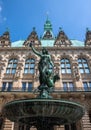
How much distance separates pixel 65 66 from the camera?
70.7 feet

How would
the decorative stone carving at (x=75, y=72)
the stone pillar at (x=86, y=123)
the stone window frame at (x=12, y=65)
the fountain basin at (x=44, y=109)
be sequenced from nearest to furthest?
the fountain basin at (x=44, y=109), the stone pillar at (x=86, y=123), the decorative stone carving at (x=75, y=72), the stone window frame at (x=12, y=65)

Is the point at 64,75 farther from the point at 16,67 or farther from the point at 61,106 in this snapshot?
the point at 61,106

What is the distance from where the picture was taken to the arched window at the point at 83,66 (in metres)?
21.0

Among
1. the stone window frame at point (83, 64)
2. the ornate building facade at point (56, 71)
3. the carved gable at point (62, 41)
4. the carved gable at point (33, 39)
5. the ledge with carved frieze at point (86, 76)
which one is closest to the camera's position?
the ornate building facade at point (56, 71)

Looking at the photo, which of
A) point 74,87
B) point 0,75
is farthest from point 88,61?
point 0,75

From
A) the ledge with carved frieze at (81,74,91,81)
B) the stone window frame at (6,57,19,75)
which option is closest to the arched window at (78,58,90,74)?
the ledge with carved frieze at (81,74,91,81)

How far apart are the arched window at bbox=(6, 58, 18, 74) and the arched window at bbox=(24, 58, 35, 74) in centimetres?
152

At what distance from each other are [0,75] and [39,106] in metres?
15.2

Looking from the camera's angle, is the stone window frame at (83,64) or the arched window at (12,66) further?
the stone window frame at (83,64)

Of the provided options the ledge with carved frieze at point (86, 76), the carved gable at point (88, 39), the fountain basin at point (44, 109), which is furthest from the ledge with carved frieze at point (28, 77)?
the fountain basin at point (44, 109)

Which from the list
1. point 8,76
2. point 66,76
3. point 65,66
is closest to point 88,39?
point 65,66

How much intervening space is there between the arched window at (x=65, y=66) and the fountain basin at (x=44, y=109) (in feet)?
48.1

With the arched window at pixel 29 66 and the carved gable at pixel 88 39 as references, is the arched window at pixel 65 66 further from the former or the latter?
the carved gable at pixel 88 39

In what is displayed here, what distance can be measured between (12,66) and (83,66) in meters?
9.86
